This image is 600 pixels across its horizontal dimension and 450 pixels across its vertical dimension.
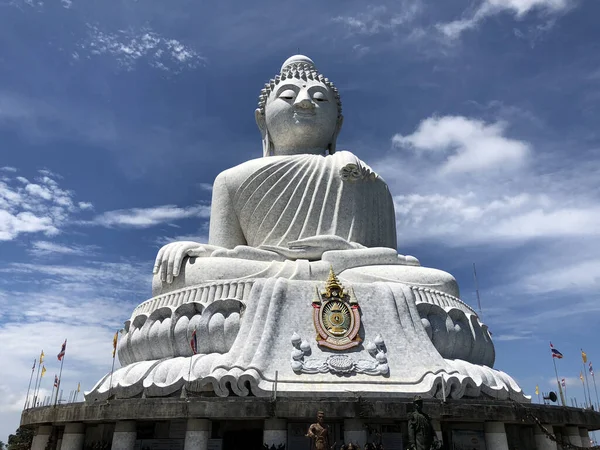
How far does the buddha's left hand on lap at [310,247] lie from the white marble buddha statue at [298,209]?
0.08 feet

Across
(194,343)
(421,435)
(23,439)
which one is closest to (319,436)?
(421,435)

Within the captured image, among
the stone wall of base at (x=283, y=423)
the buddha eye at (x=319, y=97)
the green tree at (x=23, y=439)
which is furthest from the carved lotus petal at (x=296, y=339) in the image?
the buddha eye at (x=319, y=97)

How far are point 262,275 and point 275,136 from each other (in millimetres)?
5763

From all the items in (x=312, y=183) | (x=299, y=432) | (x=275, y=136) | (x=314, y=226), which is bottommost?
(x=299, y=432)

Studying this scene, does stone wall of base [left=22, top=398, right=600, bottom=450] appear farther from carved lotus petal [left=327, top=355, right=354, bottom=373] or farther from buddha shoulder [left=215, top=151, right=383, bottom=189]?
buddha shoulder [left=215, top=151, right=383, bottom=189]

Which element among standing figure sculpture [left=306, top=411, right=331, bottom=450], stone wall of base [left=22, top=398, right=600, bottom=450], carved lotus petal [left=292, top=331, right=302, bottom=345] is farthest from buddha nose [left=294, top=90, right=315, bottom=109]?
standing figure sculpture [left=306, top=411, right=331, bottom=450]

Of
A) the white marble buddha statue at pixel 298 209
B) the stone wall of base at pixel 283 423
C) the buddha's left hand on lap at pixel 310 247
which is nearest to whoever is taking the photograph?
the stone wall of base at pixel 283 423

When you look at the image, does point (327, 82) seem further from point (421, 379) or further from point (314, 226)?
point (421, 379)

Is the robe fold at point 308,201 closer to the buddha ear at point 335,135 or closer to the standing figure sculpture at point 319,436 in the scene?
the buddha ear at point 335,135

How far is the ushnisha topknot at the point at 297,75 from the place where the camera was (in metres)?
16.0

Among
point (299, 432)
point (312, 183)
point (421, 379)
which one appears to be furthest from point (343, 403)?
point (312, 183)

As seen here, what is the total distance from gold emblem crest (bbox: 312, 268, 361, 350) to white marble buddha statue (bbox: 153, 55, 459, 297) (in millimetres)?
917

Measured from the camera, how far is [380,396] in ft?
30.3

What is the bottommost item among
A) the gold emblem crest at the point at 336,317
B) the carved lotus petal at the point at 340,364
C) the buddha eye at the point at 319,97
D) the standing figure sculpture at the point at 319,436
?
the standing figure sculpture at the point at 319,436
